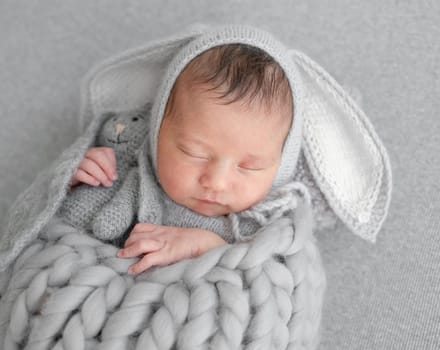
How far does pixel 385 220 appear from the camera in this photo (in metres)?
1.08

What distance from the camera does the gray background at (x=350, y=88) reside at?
1.01m

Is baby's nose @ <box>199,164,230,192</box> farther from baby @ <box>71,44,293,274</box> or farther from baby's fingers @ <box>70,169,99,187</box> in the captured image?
baby's fingers @ <box>70,169,99,187</box>

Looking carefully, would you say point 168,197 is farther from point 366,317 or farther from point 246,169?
point 366,317

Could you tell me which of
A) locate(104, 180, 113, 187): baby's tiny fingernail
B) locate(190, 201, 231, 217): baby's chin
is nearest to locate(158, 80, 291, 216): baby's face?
locate(190, 201, 231, 217): baby's chin

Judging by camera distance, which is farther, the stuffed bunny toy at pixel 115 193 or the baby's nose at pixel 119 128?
the baby's nose at pixel 119 128

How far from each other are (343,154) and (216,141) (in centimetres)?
31

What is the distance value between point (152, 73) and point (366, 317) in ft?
2.12

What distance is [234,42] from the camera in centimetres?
93

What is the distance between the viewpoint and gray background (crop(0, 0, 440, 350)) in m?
1.01

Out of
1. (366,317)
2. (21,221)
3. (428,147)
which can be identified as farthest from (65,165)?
(428,147)

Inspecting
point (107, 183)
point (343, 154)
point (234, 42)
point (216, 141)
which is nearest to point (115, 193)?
point (107, 183)

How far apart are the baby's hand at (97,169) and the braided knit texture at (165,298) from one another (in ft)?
0.47

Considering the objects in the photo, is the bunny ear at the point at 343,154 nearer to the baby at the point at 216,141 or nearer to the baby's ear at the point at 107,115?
the baby at the point at 216,141

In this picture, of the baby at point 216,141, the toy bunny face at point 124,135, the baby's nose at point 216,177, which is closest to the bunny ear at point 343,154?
the baby at point 216,141
